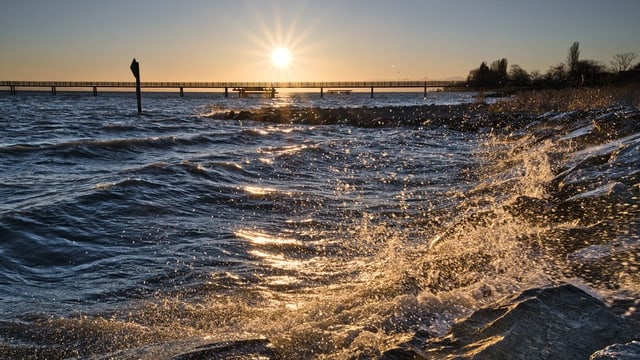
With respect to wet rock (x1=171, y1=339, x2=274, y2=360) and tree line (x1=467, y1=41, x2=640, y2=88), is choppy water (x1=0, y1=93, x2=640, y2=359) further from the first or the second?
tree line (x1=467, y1=41, x2=640, y2=88)

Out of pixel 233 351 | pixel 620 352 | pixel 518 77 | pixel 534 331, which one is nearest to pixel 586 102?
pixel 534 331

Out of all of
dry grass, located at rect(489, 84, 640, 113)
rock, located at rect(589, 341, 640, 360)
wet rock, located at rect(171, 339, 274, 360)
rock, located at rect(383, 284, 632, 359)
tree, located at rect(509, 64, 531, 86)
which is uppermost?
tree, located at rect(509, 64, 531, 86)

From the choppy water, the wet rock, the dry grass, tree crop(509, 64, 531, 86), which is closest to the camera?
the wet rock

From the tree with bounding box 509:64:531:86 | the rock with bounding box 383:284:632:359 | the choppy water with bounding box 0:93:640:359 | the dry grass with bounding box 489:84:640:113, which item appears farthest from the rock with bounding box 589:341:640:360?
the tree with bounding box 509:64:531:86

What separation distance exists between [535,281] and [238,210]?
179 inches

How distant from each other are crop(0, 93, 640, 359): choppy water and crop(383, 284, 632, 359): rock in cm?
24

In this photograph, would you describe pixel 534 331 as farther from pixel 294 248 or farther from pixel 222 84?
pixel 222 84

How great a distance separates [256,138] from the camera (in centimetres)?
1739

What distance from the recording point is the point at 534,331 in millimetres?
2121

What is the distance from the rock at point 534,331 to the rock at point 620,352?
150mm

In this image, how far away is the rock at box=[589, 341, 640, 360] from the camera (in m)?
1.74

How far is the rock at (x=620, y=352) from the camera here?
5.70 feet

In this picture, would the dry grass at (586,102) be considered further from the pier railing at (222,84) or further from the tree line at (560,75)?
the pier railing at (222,84)

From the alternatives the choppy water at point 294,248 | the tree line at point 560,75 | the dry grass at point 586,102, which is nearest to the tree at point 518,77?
the tree line at point 560,75
